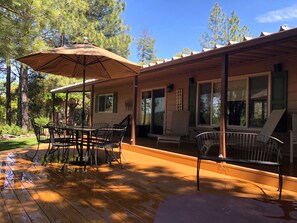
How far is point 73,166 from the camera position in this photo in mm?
5258

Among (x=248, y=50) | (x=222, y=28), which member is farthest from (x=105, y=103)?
(x=222, y=28)

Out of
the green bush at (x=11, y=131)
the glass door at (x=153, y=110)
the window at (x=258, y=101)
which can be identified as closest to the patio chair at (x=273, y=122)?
the window at (x=258, y=101)

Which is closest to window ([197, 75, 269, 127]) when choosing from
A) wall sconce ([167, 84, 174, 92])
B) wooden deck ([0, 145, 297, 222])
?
wall sconce ([167, 84, 174, 92])

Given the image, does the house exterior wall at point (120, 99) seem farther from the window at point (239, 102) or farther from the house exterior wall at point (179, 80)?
the window at point (239, 102)

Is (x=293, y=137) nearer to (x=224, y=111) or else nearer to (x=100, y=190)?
(x=224, y=111)

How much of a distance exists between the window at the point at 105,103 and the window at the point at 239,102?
5727 mm

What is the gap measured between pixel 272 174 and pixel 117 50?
57.9 ft

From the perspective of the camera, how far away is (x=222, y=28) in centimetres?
2302

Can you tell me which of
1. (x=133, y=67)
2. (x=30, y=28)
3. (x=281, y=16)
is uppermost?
(x=281, y=16)

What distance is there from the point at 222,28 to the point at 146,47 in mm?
13575

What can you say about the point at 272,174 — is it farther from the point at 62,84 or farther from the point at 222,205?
the point at 62,84

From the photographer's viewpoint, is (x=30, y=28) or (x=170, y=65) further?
(x=30, y=28)

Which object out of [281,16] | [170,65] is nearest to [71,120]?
[170,65]

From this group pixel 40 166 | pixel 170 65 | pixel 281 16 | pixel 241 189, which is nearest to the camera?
pixel 241 189
